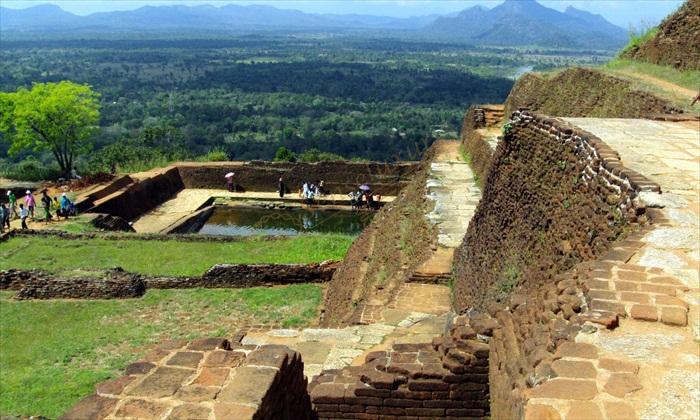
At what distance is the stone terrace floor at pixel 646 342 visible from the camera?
9.53ft

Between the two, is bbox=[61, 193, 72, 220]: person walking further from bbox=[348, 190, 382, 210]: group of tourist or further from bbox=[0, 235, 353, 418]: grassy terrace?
bbox=[348, 190, 382, 210]: group of tourist

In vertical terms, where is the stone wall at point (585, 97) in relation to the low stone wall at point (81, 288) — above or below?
above

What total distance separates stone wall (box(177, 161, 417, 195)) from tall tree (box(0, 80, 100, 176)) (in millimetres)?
5395

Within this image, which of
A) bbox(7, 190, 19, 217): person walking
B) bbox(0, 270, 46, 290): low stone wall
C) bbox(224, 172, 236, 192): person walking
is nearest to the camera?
bbox(0, 270, 46, 290): low stone wall

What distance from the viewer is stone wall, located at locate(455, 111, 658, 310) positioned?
17.2 ft

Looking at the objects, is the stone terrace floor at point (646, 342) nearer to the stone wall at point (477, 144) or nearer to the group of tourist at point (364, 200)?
the stone wall at point (477, 144)

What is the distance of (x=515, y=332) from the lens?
14.3ft

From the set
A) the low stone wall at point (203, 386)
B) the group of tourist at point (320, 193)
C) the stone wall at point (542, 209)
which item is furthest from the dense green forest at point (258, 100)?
the low stone wall at point (203, 386)

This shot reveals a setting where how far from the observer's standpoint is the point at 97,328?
38.2 feet

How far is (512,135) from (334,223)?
1557cm

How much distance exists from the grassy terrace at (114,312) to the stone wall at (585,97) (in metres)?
6.54

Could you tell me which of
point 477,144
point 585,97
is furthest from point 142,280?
point 585,97

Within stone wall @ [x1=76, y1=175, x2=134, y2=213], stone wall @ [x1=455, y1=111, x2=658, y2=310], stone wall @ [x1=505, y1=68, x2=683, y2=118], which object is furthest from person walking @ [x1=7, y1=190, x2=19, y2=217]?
stone wall @ [x1=455, y1=111, x2=658, y2=310]

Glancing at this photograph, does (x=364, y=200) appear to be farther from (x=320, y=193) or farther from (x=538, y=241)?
(x=538, y=241)
